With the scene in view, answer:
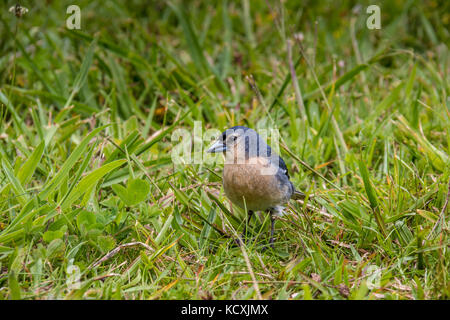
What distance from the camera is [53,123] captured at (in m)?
4.16

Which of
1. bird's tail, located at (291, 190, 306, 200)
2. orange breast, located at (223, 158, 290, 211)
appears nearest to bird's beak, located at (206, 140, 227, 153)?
orange breast, located at (223, 158, 290, 211)

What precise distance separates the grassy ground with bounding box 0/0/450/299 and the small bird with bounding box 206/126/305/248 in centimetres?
17

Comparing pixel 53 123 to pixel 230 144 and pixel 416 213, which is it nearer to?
pixel 230 144

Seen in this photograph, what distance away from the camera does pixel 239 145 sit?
3070 millimetres

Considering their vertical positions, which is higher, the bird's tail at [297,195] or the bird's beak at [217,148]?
the bird's beak at [217,148]

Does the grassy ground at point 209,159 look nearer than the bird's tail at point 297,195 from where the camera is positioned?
Yes

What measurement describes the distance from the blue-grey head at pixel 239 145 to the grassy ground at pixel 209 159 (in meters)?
0.31

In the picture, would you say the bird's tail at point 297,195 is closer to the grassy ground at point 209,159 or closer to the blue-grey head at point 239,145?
the grassy ground at point 209,159

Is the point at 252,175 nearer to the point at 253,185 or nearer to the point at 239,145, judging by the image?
the point at 253,185

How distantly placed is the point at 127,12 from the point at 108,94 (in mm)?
1733

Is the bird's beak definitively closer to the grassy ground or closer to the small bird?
the small bird

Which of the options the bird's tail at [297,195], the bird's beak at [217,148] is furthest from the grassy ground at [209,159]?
the bird's beak at [217,148]

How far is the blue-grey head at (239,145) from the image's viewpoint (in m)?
3.06
